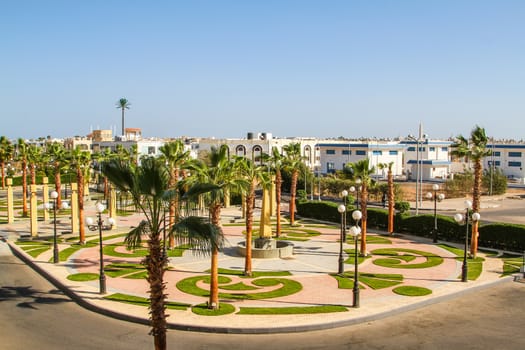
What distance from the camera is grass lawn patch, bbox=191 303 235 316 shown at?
21141 mm

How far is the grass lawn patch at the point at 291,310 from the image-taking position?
70.2 feet

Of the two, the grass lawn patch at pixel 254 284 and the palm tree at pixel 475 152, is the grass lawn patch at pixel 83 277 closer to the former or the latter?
the grass lawn patch at pixel 254 284

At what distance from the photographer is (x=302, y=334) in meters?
19.4

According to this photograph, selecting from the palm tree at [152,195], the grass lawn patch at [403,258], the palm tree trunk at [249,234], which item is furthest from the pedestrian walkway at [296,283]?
the palm tree at [152,195]

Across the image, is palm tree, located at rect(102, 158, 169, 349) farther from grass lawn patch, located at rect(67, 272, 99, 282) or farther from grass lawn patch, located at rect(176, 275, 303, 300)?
grass lawn patch, located at rect(67, 272, 99, 282)

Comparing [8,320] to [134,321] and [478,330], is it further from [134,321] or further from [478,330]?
[478,330]

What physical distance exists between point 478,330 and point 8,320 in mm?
18966

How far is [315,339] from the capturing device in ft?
61.9

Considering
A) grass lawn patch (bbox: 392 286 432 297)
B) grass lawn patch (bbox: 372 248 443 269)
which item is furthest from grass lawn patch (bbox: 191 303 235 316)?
grass lawn patch (bbox: 372 248 443 269)

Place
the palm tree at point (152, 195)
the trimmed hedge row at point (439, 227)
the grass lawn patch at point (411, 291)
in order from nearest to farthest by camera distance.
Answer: the palm tree at point (152, 195) < the grass lawn patch at point (411, 291) < the trimmed hedge row at point (439, 227)

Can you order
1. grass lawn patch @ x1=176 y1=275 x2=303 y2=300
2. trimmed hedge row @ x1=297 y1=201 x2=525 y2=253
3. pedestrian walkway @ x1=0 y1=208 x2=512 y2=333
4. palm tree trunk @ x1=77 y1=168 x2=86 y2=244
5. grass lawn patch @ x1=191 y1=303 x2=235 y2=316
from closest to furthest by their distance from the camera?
pedestrian walkway @ x1=0 y1=208 x2=512 y2=333, grass lawn patch @ x1=191 y1=303 x2=235 y2=316, grass lawn patch @ x1=176 y1=275 x2=303 y2=300, trimmed hedge row @ x1=297 y1=201 x2=525 y2=253, palm tree trunk @ x1=77 y1=168 x2=86 y2=244

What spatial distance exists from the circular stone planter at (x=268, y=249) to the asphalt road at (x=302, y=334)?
10.6 m

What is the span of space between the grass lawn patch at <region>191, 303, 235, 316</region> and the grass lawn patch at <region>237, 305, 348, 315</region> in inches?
19.9

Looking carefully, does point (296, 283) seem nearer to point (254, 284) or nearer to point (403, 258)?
point (254, 284)
